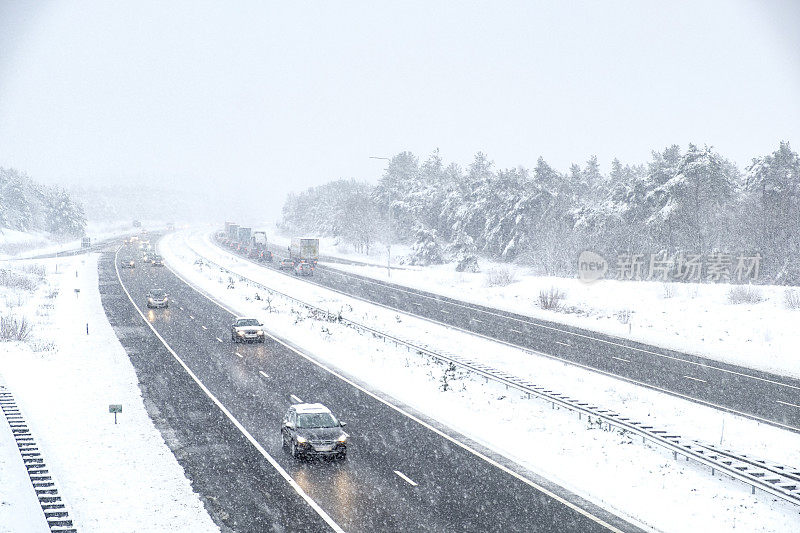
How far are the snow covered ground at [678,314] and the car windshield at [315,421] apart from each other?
70.0ft

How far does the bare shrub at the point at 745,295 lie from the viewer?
39562mm

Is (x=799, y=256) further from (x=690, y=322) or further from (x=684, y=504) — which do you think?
(x=684, y=504)

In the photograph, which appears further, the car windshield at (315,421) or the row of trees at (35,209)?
the row of trees at (35,209)

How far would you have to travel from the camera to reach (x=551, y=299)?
4866 centimetres

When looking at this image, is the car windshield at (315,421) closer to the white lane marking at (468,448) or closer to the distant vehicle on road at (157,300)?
the white lane marking at (468,448)

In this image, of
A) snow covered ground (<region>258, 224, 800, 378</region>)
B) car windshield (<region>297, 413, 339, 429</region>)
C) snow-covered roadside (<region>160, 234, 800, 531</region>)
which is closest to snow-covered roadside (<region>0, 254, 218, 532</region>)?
car windshield (<region>297, 413, 339, 429</region>)

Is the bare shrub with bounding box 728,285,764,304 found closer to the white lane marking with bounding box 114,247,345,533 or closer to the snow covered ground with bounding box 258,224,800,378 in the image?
the snow covered ground with bounding box 258,224,800,378

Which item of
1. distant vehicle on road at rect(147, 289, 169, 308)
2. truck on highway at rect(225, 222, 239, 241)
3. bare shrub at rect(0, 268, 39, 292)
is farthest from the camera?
truck on highway at rect(225, 222, 239, 241)

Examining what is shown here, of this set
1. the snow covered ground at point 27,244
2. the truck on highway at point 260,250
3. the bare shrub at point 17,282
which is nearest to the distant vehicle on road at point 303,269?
the truck on highway at point 260,250

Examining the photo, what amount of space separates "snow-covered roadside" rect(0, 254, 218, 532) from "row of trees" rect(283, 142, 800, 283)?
32.4 metres

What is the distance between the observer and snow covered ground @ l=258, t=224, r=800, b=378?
108 ft

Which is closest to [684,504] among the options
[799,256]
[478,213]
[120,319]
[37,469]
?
[37,469]

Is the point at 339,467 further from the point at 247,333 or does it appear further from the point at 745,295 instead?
the point at 745,295

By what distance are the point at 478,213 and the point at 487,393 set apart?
7608cm
